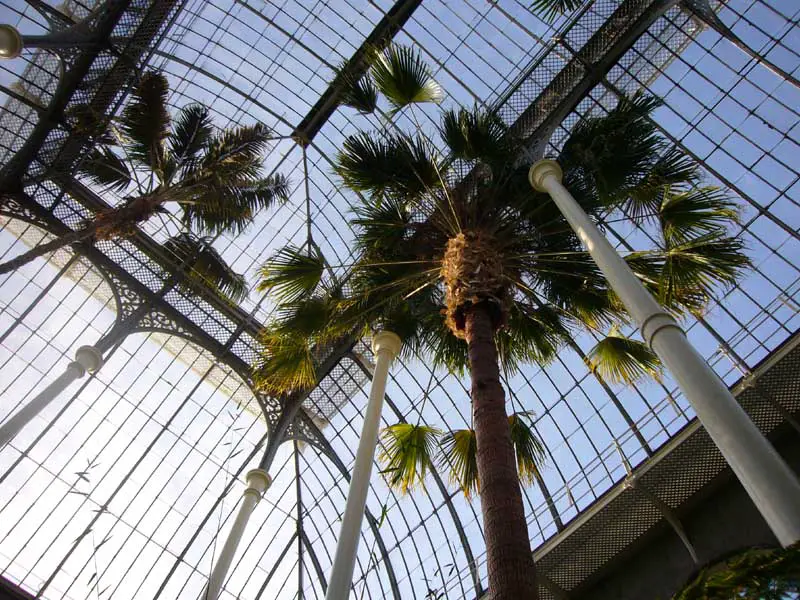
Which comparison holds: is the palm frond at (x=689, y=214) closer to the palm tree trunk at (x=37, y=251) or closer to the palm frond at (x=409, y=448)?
the palm frond at (x=409, y=448)

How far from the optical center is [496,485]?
6602 mm

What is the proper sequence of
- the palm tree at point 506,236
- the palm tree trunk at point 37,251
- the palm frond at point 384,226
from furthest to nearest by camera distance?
1. the palm tree trunk at point 37,251
2. the palm frond at point 384,226
3. the palm tree at point 506,236

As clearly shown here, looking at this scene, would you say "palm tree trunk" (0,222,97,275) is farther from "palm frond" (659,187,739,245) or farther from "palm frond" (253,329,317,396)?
"palm frond" (659,187,739,245)

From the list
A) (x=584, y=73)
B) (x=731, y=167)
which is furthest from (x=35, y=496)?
(x=731, y=167)

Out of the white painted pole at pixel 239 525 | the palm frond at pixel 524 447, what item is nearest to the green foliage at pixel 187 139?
the white painted pole at pixel 239 525

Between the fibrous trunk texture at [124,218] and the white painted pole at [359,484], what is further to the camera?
the fibrous trunk texture at [124,218]

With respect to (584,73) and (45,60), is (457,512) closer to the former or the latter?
(584,73)

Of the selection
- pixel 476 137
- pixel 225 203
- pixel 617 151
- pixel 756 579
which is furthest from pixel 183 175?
pixel 756 579

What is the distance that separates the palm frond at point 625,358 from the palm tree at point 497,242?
47cm

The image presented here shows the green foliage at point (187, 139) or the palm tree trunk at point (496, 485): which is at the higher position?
the green foliage at point (187, 139)

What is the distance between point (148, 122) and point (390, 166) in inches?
273

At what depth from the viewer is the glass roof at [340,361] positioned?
14.9 metres

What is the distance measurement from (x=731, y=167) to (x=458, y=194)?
26.8 ft

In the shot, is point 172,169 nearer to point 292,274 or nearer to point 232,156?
point 232,156
